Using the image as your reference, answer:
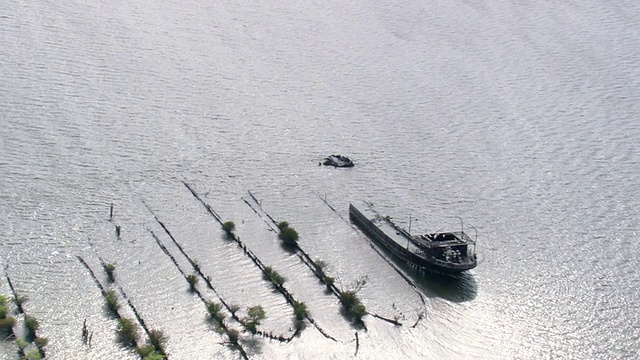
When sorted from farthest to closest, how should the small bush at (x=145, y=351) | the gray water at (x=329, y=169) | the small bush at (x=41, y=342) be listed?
the gray water at (x=329, y=169) < the small bush at (x=41, y=342) < the small bush at (x=145, y=351)

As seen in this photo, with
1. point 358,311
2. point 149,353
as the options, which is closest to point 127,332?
point 149,353

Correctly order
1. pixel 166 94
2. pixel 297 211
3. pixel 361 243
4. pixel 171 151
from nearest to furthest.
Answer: pixel 361 243 → pixel 297 211 → pixel 171 151 → pixel 166 94

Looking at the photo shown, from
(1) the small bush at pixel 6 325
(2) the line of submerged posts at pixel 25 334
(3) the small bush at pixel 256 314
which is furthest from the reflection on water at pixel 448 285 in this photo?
(1) the small bush at pixel 6 325

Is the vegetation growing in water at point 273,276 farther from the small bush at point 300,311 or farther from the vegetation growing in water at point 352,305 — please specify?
the vegetation growing in water at point 352,305

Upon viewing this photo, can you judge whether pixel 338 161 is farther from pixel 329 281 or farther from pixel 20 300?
pixel 20 300

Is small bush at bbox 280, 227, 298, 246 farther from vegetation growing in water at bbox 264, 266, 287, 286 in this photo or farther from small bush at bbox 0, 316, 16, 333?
small bush at bbox 0, 316, 16, 333

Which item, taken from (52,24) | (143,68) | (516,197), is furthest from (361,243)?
(52,24)

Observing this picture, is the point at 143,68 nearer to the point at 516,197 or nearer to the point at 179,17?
the point at 179,17
